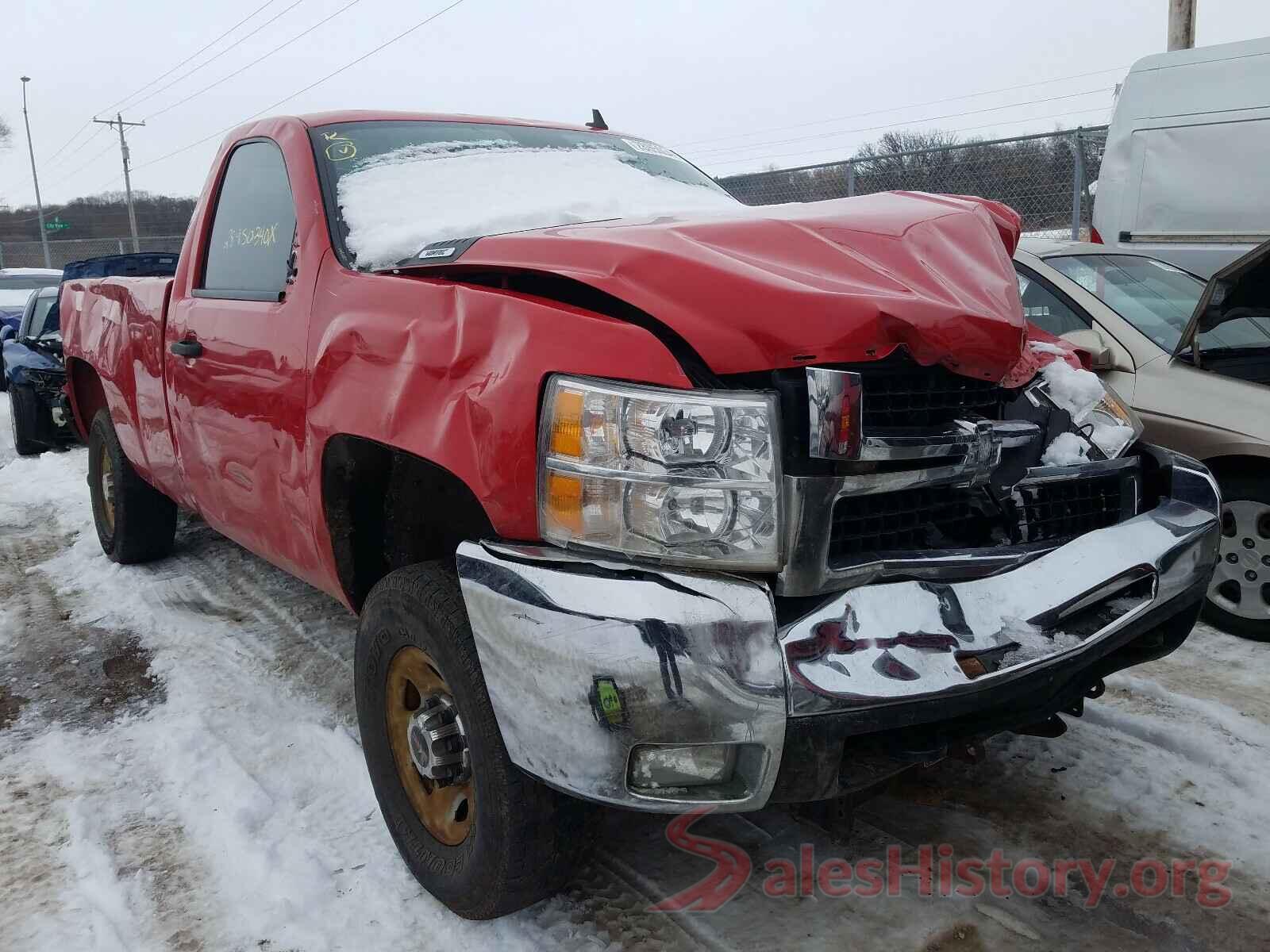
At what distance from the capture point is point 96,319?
4.64 metres

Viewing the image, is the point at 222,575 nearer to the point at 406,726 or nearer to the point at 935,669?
the point at 406,726

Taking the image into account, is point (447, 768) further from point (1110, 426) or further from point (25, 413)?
point (25, 413)

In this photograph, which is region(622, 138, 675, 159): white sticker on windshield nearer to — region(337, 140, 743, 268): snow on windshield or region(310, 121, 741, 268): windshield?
region(310, 121, 741, 268): windshield

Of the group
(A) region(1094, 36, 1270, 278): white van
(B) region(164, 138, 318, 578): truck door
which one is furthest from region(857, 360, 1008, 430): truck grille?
(A) region(1094, 36, 1270, 278): white van

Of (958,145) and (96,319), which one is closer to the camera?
(96,319)

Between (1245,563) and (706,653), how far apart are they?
3.10 meters

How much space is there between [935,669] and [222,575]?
402cm

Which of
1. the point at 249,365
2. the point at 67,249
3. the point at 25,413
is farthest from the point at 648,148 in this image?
the point at 67,249

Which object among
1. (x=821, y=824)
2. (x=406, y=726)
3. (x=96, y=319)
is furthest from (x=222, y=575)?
(x=821, y=824)

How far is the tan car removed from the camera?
12.4ft

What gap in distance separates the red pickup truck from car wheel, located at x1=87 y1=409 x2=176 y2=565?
2.48m

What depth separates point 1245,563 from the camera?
384 centimetres

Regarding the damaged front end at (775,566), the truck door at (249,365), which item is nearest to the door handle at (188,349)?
the truck door at (249,365)

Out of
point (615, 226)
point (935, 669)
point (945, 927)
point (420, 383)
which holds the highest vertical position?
point (615, 226)
